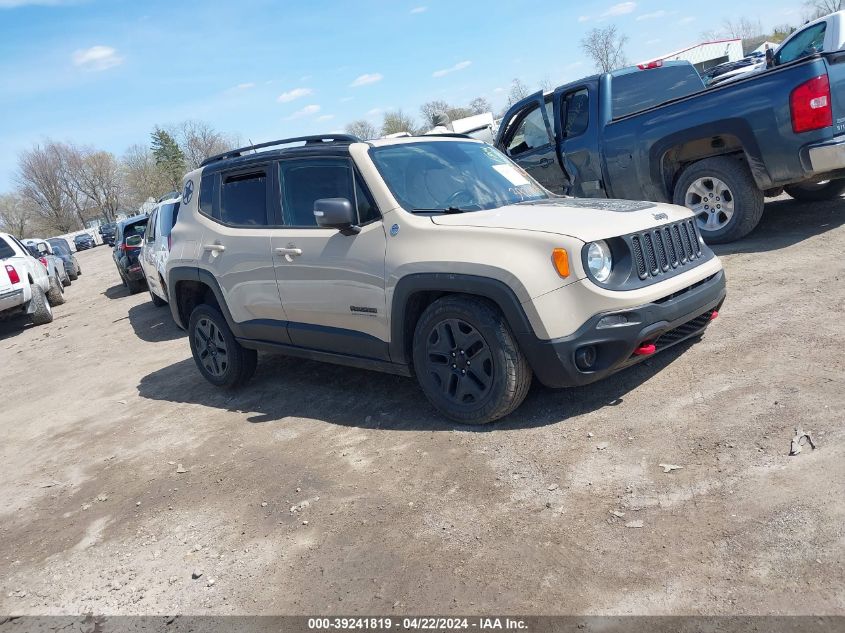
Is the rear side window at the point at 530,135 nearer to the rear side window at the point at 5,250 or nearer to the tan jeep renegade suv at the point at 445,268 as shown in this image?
the tan jeep renegade suv at the point at 445,268

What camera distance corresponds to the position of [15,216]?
299 feet

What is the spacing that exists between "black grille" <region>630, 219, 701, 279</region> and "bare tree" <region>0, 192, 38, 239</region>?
329 feet

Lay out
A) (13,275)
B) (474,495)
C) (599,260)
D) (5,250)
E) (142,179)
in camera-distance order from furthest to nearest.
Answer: (142,179) < (5,250) < (13,275) < (599,260) < (474,495)

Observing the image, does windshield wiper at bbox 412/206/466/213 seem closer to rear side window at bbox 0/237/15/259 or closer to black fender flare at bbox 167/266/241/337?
black fender flare at bbox 167/266/241/337

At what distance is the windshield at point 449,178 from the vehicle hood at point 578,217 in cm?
22

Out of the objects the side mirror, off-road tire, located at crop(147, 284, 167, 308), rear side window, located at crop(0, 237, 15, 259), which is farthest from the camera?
rear side window, located at crop(0, 237, 15, 259)

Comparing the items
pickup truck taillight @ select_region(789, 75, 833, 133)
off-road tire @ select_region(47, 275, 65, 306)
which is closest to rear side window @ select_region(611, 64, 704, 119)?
pickup truck taillight @ select_region(789, 75, 833, 133)

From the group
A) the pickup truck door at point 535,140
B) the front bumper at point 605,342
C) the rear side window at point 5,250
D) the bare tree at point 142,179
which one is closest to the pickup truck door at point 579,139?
the pickup truck door at point 535,140

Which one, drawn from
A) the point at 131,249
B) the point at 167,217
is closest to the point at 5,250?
the point at 131,249

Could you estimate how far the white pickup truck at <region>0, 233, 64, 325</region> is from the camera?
12.0m

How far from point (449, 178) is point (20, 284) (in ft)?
34.8

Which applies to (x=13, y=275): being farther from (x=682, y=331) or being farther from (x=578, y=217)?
(x=682, y=331)

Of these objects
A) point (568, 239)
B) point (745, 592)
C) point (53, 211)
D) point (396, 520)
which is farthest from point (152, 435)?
point (53, 211)

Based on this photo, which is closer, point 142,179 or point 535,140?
point 535,140
